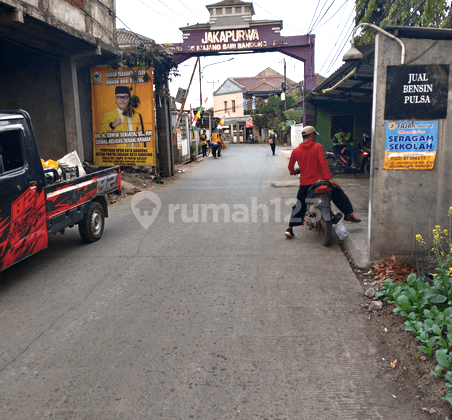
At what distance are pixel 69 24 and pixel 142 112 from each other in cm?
386

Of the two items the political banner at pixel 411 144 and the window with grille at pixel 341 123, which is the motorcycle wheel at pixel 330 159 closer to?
the window with grille at pixel 341 123

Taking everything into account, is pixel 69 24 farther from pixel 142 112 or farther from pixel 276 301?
pixel 276 301

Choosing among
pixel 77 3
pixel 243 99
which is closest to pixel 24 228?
pixel 77 3

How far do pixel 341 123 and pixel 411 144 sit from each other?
15699 millimetres

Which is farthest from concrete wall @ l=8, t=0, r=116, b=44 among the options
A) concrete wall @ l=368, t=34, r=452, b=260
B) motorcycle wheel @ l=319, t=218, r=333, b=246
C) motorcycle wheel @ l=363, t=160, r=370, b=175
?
motorcycle wheel @ l=363, t=160, r=370, b=175

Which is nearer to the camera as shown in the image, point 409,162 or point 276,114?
point 409,162

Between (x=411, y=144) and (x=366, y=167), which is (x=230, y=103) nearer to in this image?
(x=366, y=167)

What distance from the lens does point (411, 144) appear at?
5.46 meters

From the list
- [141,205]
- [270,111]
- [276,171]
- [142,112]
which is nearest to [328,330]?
[141,205]

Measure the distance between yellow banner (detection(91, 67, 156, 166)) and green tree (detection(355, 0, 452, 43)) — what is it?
7.89m

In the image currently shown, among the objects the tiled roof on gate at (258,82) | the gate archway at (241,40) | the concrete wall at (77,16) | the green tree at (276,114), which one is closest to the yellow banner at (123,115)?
the concrete wall at (77,16)

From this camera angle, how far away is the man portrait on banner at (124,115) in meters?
15.7

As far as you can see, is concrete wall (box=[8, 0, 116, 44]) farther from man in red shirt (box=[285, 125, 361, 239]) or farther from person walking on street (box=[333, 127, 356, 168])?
person walking on street (box=[333, 127, 356, 168])

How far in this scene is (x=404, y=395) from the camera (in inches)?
126
